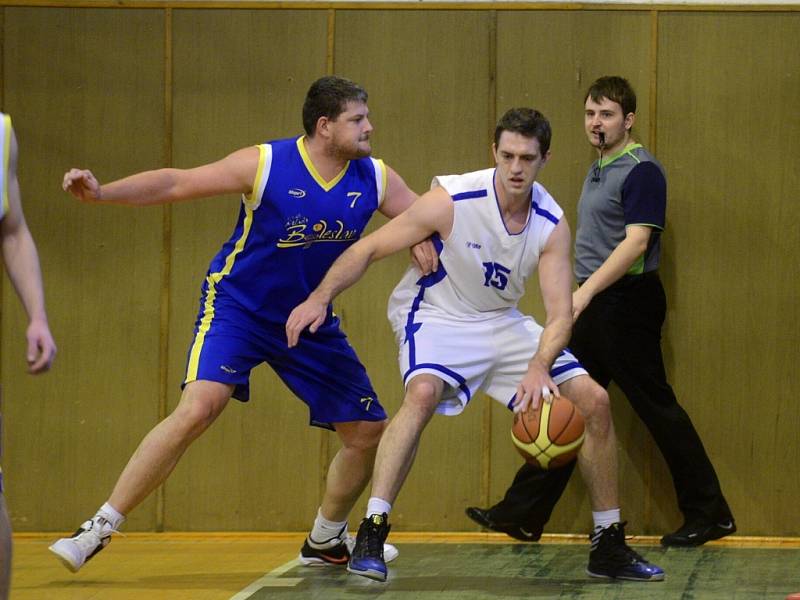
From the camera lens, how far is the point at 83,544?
4324 millimetres

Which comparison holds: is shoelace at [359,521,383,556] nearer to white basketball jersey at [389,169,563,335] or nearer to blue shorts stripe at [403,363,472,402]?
blue shorts stripe at [403,363,472,402]

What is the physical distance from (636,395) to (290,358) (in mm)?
1611

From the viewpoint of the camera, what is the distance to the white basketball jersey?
4.62 m

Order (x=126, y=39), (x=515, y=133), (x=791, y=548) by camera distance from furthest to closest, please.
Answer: (x=126, y=39) < (x=791, y=548) < (x=515, y=133)

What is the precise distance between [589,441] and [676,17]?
2.14m

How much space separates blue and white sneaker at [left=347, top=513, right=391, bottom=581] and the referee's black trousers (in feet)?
4.14

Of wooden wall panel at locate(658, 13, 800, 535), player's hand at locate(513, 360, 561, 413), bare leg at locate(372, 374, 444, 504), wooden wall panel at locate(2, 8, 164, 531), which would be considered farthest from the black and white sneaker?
wooden wall panel at locate(658, 13, 800, 535)

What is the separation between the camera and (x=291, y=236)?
15.3ft

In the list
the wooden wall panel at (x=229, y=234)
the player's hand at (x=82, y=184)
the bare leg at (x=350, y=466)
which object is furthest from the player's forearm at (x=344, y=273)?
the wooden wall panel at (x=229, y=234)

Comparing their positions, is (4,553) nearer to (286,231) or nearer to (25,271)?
(25,271)

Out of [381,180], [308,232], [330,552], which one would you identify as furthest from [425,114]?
[330,552]

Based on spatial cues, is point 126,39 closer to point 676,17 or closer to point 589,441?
point 676,17

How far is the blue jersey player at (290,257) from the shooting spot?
457 centimetres

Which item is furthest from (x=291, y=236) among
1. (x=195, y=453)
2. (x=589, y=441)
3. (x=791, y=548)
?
(x=791, y=548)
